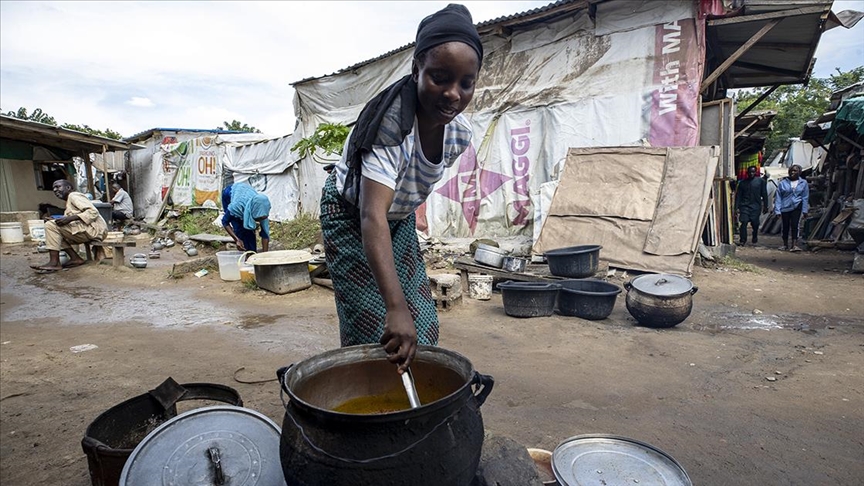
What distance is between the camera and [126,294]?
639 centimetres

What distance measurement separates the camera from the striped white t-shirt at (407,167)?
136cm

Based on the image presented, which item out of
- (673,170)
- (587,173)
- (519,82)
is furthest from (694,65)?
(519,82)

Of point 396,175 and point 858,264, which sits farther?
point 858,264

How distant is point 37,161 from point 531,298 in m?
15.3

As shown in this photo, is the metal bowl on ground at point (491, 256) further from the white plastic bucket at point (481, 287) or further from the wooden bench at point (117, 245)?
the wooden bench at point (117, 245)

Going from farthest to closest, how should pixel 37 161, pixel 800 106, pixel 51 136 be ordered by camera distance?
pixel 800 106 < pixel 37 161 < pixel 51 136

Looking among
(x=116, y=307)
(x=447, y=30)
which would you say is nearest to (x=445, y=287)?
(x=447, y=30)

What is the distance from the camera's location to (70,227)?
296 inches

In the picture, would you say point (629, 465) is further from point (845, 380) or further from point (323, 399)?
point (845, 380)

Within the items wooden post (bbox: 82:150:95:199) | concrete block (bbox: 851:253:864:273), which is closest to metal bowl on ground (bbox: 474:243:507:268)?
concrete block (bbox: 851:253:864:273)

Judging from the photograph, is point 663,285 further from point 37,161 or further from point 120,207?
point 37,161

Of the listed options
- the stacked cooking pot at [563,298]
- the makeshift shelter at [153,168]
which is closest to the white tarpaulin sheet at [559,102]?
the stacked cooking pot at [563,298]

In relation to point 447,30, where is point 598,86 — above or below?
above

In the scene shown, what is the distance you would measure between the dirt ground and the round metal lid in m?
0.53
